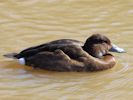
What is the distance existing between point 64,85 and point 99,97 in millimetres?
637

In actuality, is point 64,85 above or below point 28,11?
below

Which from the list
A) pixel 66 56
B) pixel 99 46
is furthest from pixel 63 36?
pixel 66 56

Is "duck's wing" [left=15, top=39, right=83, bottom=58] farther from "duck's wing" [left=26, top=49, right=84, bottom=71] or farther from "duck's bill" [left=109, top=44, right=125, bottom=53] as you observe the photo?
"duck's bill" [left=109, top=44, right=125, bottom=53]

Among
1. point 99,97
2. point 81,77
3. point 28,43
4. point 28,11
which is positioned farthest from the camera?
point 28,11

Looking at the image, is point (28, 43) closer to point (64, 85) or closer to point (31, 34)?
point (31, 34)

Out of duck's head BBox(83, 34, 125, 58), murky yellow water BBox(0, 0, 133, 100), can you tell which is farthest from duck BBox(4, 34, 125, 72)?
murky yellow water BBox(0, 0, 133, 100)

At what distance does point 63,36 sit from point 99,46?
1113mm

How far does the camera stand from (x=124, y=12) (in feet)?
41.1

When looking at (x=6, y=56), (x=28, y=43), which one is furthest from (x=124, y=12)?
(x=6, y=56)

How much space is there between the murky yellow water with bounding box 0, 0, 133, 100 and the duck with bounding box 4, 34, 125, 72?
10 cm

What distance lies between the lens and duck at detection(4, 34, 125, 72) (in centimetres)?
994

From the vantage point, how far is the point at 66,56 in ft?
32.6

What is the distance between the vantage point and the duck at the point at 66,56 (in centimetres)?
994

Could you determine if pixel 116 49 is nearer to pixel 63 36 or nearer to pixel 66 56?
pixel 66 56
